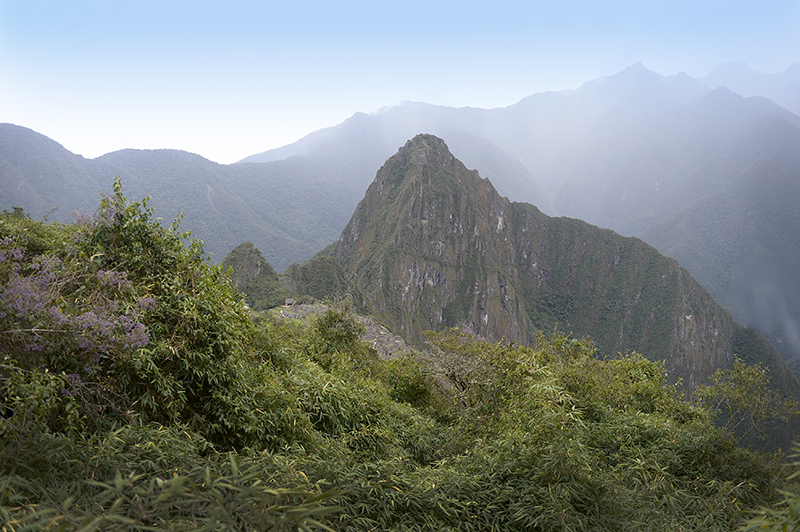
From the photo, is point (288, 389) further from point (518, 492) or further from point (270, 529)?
point (270, 529)

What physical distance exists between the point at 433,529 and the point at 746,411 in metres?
6.73

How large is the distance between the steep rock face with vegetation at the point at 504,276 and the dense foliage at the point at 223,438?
252 ft

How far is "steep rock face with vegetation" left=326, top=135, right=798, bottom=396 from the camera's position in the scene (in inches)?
3947

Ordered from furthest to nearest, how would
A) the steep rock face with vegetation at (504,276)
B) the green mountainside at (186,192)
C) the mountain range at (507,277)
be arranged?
1. the green mountainside at (186,192)
2. the steep rock face with vegetation at (504,276)
3. the mountain range at (507,277)

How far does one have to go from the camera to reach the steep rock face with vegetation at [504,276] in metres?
100

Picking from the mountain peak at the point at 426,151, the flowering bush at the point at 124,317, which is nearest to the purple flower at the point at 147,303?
the flowering bush at the point at 124,317

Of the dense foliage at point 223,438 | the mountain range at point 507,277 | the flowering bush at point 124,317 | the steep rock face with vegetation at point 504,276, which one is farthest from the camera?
the steep rock face with vegetation at point 504,276

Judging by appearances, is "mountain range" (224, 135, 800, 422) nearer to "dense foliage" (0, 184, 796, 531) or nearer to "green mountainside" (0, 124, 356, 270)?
"green mountainside" (0, 124, 356, 270)

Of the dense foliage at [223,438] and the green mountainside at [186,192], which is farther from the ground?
the green mountainside at [186,192]

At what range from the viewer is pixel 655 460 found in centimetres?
496

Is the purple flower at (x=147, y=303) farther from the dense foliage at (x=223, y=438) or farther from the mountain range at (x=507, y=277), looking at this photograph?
the mountain range at (x=507, y=277)

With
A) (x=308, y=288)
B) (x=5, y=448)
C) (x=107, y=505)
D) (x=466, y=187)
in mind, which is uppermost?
(x=466, y=187)

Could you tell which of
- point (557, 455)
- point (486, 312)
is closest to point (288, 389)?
point (557, 455)

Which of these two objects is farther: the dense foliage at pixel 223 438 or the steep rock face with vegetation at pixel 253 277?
the steep rock face with vegetation at pixel 253 277
